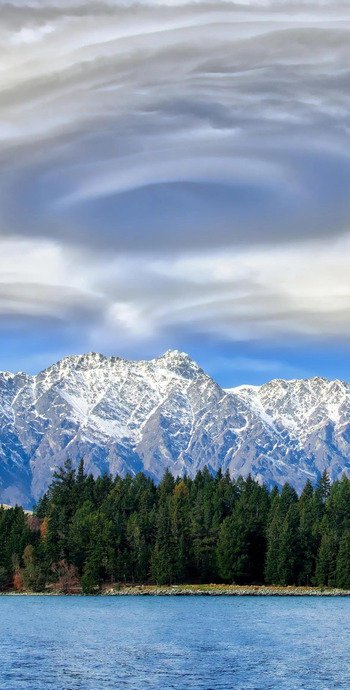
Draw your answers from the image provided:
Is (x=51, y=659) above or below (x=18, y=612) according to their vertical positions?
below

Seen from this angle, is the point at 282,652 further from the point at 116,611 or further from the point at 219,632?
the point at 116,611

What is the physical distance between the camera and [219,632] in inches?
5167

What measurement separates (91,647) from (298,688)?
3618 centimetres

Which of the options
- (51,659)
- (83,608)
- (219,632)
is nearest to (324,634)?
(219,632)

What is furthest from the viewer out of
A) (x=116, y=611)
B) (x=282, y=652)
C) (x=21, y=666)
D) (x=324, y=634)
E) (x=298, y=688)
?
(x=116, y=611)

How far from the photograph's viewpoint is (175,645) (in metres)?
116

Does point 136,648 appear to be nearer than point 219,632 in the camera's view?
Yes

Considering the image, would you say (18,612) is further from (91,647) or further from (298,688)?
(298,688)

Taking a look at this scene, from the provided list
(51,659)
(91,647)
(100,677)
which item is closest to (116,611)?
(91,647)

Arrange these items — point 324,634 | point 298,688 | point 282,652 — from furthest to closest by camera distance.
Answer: point 324,634, point 282,652, point 298,688

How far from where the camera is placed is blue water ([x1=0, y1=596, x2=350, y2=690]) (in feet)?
293

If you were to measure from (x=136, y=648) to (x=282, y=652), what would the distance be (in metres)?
Result: 18.0

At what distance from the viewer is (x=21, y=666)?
96.7 meters

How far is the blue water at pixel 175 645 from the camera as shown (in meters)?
89.2
